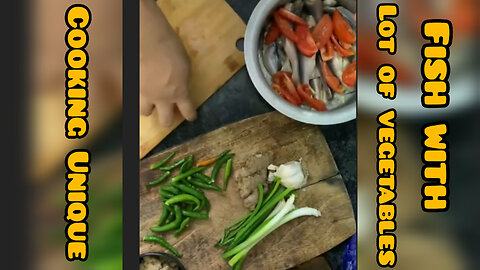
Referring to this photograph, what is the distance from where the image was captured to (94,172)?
3.58ft

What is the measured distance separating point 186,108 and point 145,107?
3.8 inches

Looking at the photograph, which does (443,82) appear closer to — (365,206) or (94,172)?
(365,206)

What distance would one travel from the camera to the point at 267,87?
123 cm

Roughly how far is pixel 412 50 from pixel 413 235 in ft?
1.24

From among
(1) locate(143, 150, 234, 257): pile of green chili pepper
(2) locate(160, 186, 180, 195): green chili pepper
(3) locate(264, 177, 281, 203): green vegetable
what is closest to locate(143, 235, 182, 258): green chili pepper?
(1) locate(143, 150, 234, 257): pile of green chili pepper

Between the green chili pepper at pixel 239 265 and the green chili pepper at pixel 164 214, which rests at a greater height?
the green chili pepper at pixel 164 214

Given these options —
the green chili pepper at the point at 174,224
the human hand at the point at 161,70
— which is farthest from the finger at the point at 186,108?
the green chili pepper at the point at 174,224

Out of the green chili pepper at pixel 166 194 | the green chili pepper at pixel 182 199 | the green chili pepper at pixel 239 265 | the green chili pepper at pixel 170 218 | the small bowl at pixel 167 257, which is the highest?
the green chili pepper at pixel 166 194

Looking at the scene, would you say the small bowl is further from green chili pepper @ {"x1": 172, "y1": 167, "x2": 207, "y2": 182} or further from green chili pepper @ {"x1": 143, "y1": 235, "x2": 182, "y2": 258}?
green chili pepper @ {"x1": 172, "y1": 167, "x2": 207, "y2": 182}

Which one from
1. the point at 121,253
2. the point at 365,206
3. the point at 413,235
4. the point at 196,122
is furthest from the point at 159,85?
the point at 413,235

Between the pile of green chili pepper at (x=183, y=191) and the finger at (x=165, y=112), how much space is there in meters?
0.08

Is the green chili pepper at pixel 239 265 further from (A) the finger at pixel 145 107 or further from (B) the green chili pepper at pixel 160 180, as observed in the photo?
(A) the finger at pixel 145 107

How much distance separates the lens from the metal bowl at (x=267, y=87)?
4.03ft

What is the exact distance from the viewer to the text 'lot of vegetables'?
49.6 inches
